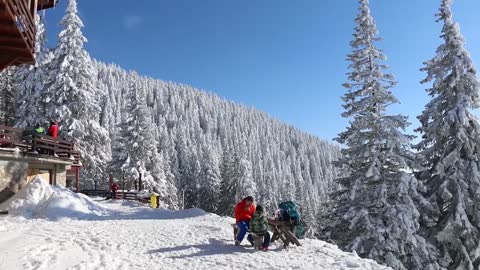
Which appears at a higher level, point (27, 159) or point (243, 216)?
point (27, 159)

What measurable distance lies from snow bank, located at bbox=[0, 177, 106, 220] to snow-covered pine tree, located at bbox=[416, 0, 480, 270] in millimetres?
15365

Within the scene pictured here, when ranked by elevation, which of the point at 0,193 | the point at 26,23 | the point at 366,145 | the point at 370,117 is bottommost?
the point at 0,193

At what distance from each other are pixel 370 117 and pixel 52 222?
14.6m

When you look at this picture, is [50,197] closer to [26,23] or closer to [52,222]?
[52,222]

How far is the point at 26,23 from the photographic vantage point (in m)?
14.9

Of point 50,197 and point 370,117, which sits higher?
point 370,117

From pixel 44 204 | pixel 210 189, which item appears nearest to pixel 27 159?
pixel 44 204

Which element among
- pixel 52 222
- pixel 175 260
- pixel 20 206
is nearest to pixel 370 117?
pixel 175 260

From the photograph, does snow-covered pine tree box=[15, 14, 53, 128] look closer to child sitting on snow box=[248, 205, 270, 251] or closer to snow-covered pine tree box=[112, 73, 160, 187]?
snow-covered pine tree box=[112, 73, 160, 187]

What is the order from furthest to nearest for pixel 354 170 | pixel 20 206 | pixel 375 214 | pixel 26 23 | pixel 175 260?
pixel 354 170, pixel 375 214, pixel 20 206, pixel 26 23, pixel 175 260

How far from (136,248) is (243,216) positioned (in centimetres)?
334

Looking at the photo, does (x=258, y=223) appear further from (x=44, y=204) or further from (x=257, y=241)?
(x=44, y=204)

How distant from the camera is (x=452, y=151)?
19.1m

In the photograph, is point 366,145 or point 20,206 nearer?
point 20,206
